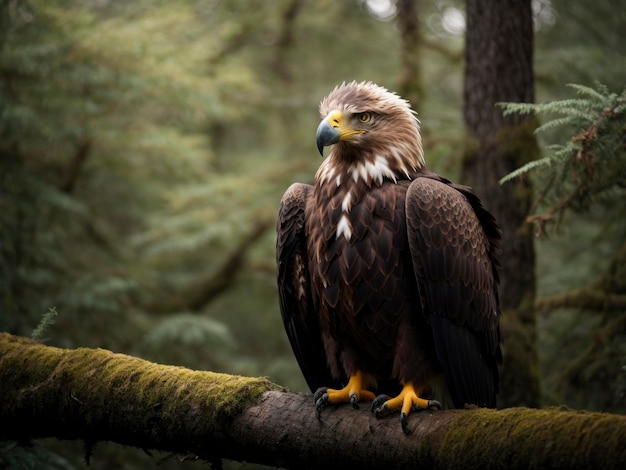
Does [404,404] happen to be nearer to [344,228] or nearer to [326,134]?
[344,228]

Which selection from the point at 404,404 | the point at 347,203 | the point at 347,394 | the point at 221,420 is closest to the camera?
the point at 221,420

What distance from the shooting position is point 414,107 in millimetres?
8102

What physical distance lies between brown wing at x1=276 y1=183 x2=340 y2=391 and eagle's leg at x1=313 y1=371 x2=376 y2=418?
1.32 ft

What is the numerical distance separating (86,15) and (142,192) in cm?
425

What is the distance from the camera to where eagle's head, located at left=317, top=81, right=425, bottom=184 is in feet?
15.0

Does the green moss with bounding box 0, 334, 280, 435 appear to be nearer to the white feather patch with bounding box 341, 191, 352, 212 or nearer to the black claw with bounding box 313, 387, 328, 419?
the black claw with bounding box 313, 387, 328, 419

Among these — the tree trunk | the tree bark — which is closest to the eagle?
the tree trunk

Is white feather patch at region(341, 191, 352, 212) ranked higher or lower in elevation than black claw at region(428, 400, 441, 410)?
higher

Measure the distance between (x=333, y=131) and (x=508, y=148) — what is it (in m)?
1.99

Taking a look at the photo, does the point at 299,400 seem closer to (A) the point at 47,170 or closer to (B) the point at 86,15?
(B) the point at 86,15

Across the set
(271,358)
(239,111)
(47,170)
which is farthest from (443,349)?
(271,358)

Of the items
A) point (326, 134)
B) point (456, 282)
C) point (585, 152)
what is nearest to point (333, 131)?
point (326, 134)

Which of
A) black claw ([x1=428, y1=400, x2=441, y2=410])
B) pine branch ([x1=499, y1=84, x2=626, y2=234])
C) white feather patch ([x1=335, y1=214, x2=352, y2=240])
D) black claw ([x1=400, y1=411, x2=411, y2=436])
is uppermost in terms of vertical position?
pine branch ([x1=499, y1=84, x2=626, y2=234])

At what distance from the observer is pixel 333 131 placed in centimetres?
446
